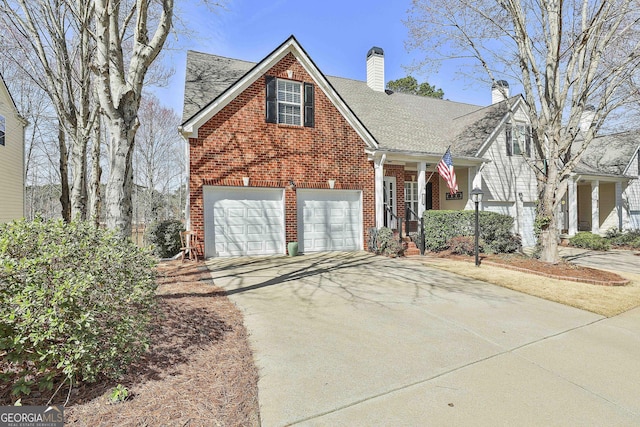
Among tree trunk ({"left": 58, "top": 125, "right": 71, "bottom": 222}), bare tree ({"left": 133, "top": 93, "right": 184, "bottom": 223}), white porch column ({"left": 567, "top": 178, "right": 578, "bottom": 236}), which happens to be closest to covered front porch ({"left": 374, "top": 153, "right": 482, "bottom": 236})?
white porch column ({"left": 567, "top": 178, "right": 578, "bottom": 236})

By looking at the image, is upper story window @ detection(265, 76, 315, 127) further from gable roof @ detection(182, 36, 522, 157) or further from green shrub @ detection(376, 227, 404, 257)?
green shrub @ detection(376, 227, 404, 257)

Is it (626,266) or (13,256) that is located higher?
(13,256)

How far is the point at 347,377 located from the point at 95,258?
269cm

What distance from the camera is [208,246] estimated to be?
1028 centimetres

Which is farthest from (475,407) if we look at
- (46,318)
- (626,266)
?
(626,266)

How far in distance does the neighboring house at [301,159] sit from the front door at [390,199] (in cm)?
4

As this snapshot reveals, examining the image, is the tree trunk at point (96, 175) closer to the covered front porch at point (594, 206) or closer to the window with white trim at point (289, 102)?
the window with white trim at point (289, 102)

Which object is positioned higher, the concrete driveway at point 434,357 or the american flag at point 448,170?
the american flag at point 448,170

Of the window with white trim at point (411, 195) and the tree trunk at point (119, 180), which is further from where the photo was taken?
the window with white trim at point (411, 195)

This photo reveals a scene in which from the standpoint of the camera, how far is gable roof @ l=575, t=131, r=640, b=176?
19906 mm

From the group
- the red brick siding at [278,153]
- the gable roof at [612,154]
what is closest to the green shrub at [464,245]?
the red brick siding at [278,153]

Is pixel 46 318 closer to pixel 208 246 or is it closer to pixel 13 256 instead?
pixel 13 256

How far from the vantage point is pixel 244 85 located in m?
10.6

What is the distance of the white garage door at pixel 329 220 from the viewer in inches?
457
